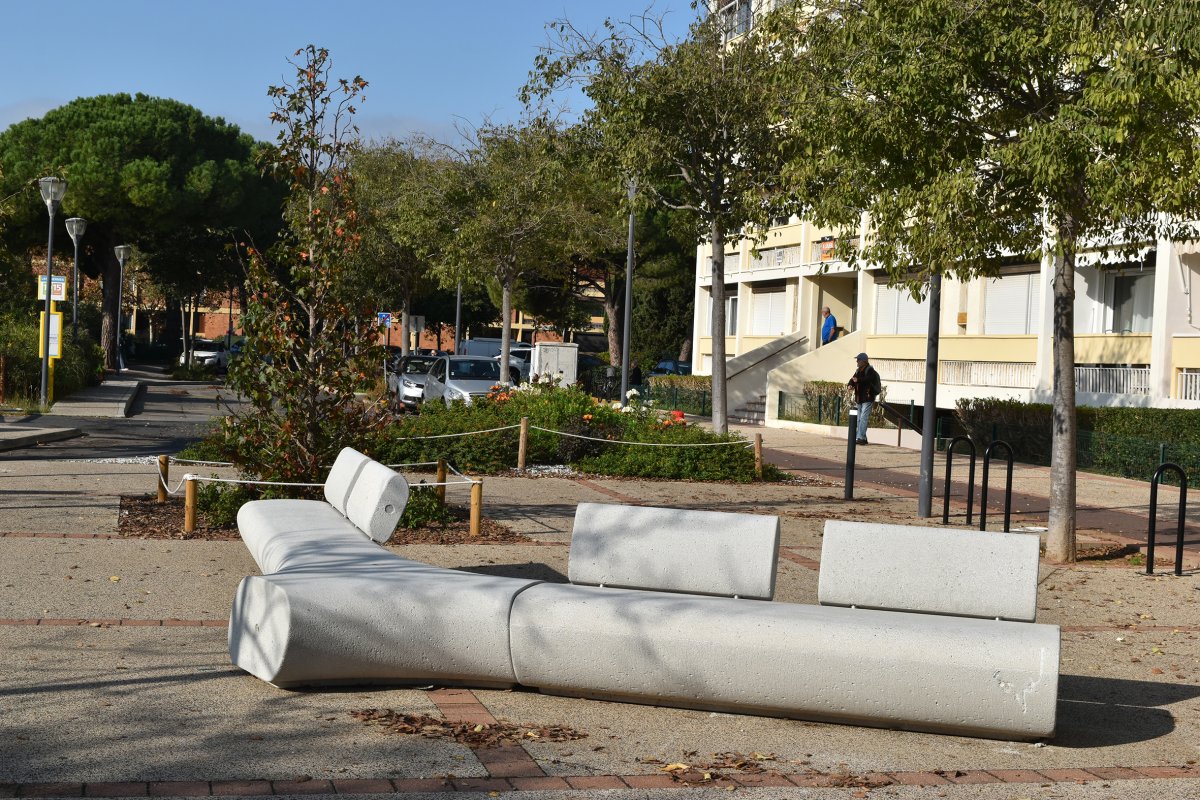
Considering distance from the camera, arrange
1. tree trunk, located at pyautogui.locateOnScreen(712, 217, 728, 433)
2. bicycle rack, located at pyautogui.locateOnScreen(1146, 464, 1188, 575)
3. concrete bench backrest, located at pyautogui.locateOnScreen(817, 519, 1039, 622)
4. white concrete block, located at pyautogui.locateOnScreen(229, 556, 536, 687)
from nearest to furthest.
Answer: white concrete block, located at pyautogui.locateOnScreen(229, 556, 536, 687), concrete bench backrest, located at pyautogui.locateOnScreen(817, 519, 1039, 622), bicycle rack, located at pyautogui.locateOnScreen(1146, 464, 1188, 575), tree trunk, located at pyautogui.locateOnScreen(712, 217, 728, 433)

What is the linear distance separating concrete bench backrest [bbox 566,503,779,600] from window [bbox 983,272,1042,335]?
23.4 meters

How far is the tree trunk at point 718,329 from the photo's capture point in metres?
21.1

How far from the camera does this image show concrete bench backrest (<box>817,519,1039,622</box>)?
6562 mm

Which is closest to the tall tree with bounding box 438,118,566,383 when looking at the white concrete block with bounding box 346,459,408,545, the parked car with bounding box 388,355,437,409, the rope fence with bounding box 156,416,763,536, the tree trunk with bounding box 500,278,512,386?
the tree trunk with bounding box 500,278,512,386

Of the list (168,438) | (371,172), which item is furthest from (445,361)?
(371,172)

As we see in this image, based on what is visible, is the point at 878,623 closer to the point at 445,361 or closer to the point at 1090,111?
the point at 1090,111

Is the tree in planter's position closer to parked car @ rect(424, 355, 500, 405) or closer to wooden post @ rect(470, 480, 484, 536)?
wooden post @ rect(470, 480, 484, 536)

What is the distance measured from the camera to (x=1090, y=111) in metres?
10.7

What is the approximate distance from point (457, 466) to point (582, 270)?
49.9 m

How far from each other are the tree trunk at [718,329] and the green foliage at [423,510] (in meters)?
9.12

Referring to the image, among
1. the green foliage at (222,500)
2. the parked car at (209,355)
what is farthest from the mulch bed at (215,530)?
the parked car at (209,355)

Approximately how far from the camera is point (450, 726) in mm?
5766

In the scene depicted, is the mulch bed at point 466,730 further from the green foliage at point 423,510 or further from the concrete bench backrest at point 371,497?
the green foliage at point 423,510

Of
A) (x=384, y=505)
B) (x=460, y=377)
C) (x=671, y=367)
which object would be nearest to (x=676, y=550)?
(x=384, y=505)
